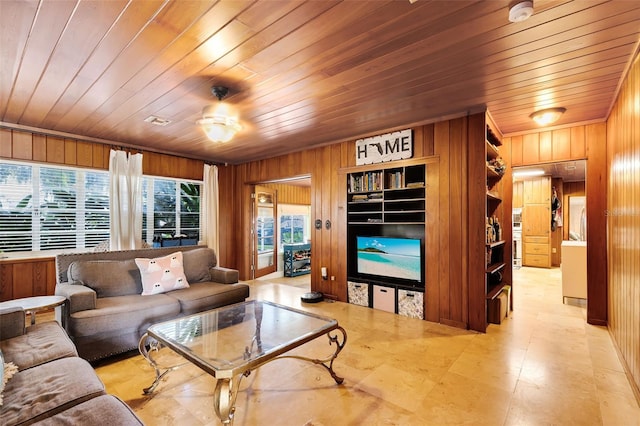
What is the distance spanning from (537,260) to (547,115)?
19.2ft

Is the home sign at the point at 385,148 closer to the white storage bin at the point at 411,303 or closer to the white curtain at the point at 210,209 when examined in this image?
the white storage bin at the point at 411,303

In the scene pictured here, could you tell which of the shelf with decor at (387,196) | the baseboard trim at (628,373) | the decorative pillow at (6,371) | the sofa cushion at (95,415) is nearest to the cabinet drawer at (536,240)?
the baseboard trim at (628,373)

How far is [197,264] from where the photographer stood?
375 cm

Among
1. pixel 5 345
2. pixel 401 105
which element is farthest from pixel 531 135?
pixel 5 345

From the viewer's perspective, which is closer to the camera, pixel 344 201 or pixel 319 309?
pixel 319 309

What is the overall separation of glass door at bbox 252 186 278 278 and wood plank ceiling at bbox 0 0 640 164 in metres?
2.84

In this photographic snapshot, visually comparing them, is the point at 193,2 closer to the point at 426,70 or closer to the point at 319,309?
the point at 426,70

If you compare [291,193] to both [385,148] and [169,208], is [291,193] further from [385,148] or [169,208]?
[385,148]

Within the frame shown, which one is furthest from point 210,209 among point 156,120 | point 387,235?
point 387,235

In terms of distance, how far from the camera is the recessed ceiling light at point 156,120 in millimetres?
3506

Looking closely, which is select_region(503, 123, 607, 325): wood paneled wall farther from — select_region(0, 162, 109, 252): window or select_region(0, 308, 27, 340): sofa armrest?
select_region(0, 162, 109, 252): window

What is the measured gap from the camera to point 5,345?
180 centimetres

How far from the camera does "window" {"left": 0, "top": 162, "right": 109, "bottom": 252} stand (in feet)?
12.3

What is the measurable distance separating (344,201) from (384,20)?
9.43ft
